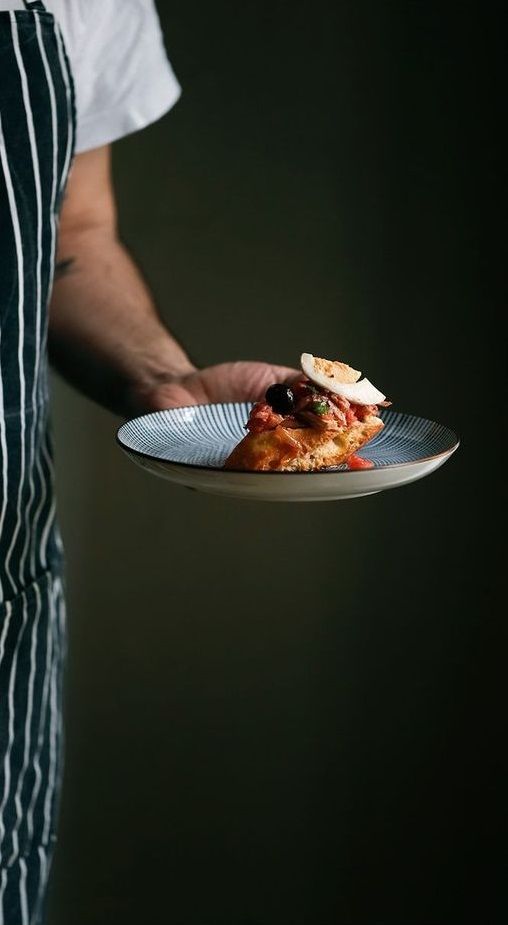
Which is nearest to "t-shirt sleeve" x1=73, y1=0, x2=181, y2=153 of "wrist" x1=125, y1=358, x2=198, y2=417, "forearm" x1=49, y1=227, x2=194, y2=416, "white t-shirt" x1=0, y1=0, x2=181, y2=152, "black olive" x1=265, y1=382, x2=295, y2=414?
"white t-shirt" x1=0, y1=0, x2=181, y2=152

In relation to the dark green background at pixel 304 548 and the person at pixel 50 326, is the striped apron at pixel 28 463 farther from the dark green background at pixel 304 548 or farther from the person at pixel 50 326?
the dark green background at pixel 304 548

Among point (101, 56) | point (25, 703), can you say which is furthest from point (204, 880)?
point (101, 56)

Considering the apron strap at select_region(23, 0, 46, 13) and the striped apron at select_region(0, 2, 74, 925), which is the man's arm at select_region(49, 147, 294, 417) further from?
the apron strap at select_region(23, 0, 46, 13)

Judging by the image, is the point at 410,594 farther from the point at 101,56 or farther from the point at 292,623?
the point at 101,56

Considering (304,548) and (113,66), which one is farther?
(304,548)

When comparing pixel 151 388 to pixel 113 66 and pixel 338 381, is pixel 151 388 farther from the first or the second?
pixel 113 66

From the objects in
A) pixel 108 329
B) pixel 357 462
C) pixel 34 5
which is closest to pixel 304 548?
pixel 108 329
